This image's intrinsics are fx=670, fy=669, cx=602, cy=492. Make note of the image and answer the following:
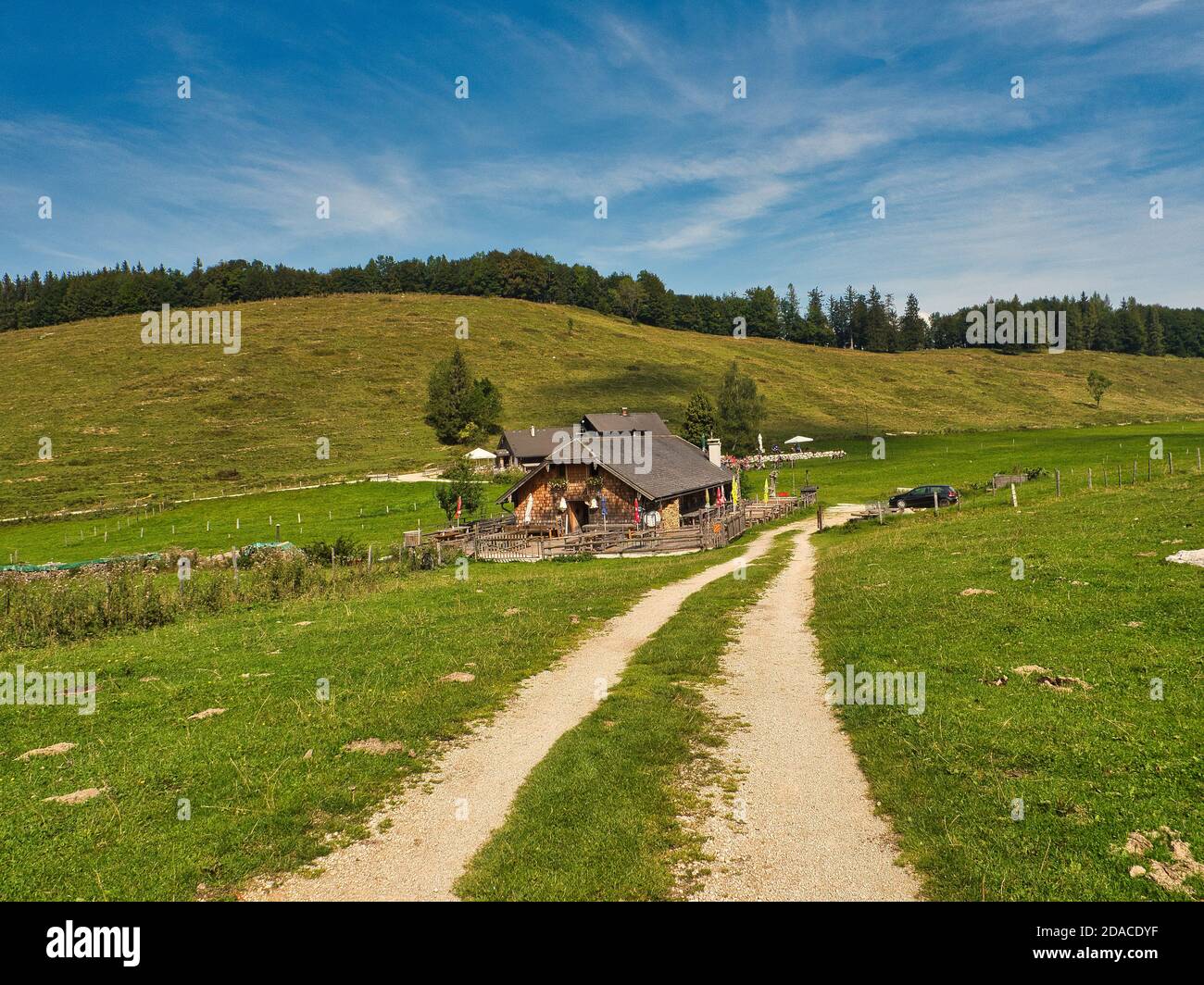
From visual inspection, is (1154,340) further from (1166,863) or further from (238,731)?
(238,731)

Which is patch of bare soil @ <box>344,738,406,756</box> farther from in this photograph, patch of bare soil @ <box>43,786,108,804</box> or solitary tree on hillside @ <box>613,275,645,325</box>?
solitary tree on hillside @ <box>613,275,645,325</box>

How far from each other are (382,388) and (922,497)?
3886 inches

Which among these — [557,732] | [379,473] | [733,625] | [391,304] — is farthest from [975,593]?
[391,304]

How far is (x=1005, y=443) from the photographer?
82812 mm

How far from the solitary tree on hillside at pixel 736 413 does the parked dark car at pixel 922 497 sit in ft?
121

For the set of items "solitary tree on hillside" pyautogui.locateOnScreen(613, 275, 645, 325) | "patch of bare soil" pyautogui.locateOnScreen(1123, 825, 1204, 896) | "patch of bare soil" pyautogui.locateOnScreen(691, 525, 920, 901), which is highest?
"solitary tree on hillside" pyautogui.locateOnScreen(613, 275, 645, 325)

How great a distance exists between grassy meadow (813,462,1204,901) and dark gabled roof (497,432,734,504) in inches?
737

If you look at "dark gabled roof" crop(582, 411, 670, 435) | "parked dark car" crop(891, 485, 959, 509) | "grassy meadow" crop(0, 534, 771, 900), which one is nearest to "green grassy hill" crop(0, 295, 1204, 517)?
"dark gabled roof" crop(582, 411, 670, 435)

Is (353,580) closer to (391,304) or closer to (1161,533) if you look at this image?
(1161,533)

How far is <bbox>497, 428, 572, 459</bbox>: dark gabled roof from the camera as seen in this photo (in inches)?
→ 3221

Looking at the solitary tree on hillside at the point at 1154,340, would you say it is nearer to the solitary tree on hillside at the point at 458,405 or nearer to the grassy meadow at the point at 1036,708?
A: the solitary tree on hillside at the point at 458,405

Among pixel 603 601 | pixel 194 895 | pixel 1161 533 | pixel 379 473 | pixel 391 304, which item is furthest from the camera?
pixel 391 304

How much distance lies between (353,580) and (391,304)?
158881mm

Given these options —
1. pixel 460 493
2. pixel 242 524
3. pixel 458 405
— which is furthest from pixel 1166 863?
pixel 458 405
